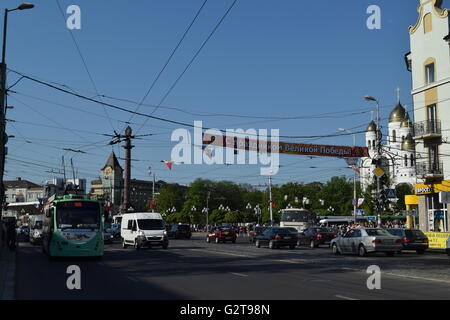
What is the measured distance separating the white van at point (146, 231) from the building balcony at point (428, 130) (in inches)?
795

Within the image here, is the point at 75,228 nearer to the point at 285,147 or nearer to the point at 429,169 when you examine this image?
the point at 285,147

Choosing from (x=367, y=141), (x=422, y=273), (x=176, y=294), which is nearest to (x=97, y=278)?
(x=176, y=294)

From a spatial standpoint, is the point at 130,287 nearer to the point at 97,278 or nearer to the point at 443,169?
the point at 97,278

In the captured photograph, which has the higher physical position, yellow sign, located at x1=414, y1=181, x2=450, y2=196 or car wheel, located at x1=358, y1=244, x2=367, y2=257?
yellow sign, located at x1=414, y1=181, x2=450, y2=196

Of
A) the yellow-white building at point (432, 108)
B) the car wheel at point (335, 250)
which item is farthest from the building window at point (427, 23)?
the car wheel at point (335, 250)

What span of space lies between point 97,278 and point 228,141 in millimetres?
17175

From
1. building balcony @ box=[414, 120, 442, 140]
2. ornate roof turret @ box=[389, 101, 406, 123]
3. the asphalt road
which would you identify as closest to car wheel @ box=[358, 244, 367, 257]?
the asphalt road

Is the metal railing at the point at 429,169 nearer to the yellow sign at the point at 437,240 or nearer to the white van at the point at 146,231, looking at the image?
the yellow sign at the point at 437,240

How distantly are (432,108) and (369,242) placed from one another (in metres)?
17.6

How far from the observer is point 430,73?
4397cm

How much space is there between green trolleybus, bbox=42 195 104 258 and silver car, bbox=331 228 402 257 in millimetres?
13284

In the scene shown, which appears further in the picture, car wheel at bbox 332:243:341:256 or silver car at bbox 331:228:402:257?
car wheel at bbox 332:243:341:256

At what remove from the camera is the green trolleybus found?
1000 inches
